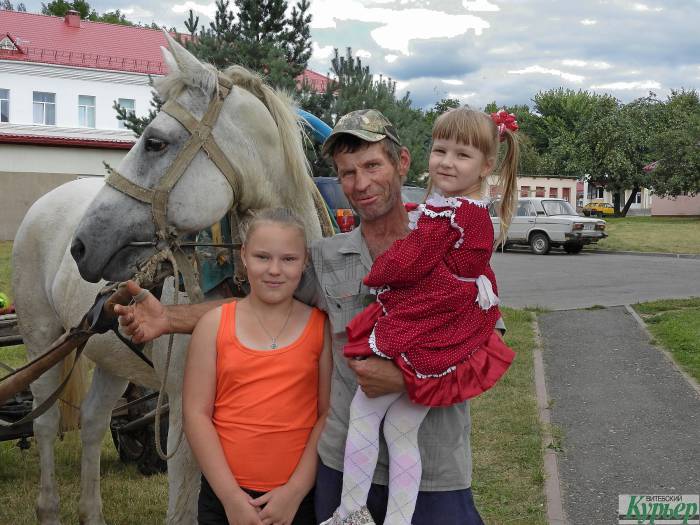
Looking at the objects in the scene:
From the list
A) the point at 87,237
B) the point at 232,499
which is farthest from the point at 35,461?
the point at 232,499

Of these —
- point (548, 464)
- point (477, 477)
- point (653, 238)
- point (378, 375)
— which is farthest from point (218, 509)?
point (653, 238)

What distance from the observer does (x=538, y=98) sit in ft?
230

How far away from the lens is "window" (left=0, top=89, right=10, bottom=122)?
30547 mm

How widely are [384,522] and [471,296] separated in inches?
28.5

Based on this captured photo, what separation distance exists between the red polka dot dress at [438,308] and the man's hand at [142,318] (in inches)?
25.0

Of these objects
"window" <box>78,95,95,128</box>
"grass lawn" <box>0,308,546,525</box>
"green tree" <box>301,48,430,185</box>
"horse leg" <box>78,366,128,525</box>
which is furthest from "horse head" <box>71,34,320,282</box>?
"window" <box>78,95,95,128</box>

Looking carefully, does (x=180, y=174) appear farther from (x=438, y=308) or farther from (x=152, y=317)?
(x=438, y=308)

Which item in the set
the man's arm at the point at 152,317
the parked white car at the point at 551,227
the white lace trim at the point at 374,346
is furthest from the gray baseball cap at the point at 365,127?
the parked white car at the point at 551,227

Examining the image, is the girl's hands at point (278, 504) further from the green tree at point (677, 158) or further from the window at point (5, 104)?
the green tree at point (677, 158)

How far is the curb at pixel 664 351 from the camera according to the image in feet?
22.4

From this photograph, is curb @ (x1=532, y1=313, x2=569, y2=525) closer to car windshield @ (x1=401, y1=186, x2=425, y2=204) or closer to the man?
the man

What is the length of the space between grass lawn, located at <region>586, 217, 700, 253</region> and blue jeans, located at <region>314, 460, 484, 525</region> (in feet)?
70.7

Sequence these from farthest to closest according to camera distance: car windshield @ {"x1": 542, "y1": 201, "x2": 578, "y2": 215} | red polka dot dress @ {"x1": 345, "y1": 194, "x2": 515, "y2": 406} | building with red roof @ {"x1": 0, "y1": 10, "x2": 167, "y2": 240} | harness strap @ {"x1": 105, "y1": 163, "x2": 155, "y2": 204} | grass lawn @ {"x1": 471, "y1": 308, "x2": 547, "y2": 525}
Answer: building with red roof @ {"x1": 0, "y1": 10, "x2": 167, "y2": 240}, car windshield @ {"x1": 542, "y1": 201, "x2": 578, "y2": 215}, grass lawn @ {"x1": 471, "y1": 308, "x2": 547, "y2": 525}, harness strap @ {"x1": 105, "y1": 163, "x2": 155, "y2": 204}, red polka dot dress @ {"x1": 345, "y1": 194, "x2": 515, "y2": 406}

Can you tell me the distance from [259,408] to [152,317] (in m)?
0.46
